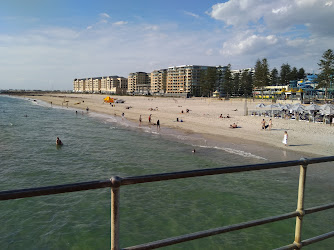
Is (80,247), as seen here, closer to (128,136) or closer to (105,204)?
(105,204)

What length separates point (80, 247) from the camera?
802 cm

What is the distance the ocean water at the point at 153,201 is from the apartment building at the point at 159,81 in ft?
456

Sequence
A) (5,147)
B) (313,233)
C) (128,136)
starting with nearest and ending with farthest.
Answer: (313,233) < (5,147) < (128,136)

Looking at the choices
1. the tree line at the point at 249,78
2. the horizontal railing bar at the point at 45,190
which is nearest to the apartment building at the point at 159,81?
the tree line at the point at 249,78

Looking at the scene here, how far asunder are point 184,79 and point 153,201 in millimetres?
139395

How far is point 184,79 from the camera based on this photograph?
482 ft

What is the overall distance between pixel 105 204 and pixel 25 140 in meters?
19.1

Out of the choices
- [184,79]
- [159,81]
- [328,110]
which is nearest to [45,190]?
[328,110]

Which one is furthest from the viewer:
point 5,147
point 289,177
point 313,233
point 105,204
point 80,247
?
point 5,147

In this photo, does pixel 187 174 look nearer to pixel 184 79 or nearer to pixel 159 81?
pixel 184 79

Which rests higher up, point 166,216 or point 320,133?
point 320,133

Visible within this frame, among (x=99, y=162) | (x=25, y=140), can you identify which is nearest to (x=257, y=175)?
(x=99, y=162)

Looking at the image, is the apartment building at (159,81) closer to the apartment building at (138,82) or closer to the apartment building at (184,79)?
the apartment building at (184,79)

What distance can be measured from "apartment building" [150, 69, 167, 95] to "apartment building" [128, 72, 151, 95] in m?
9.15
